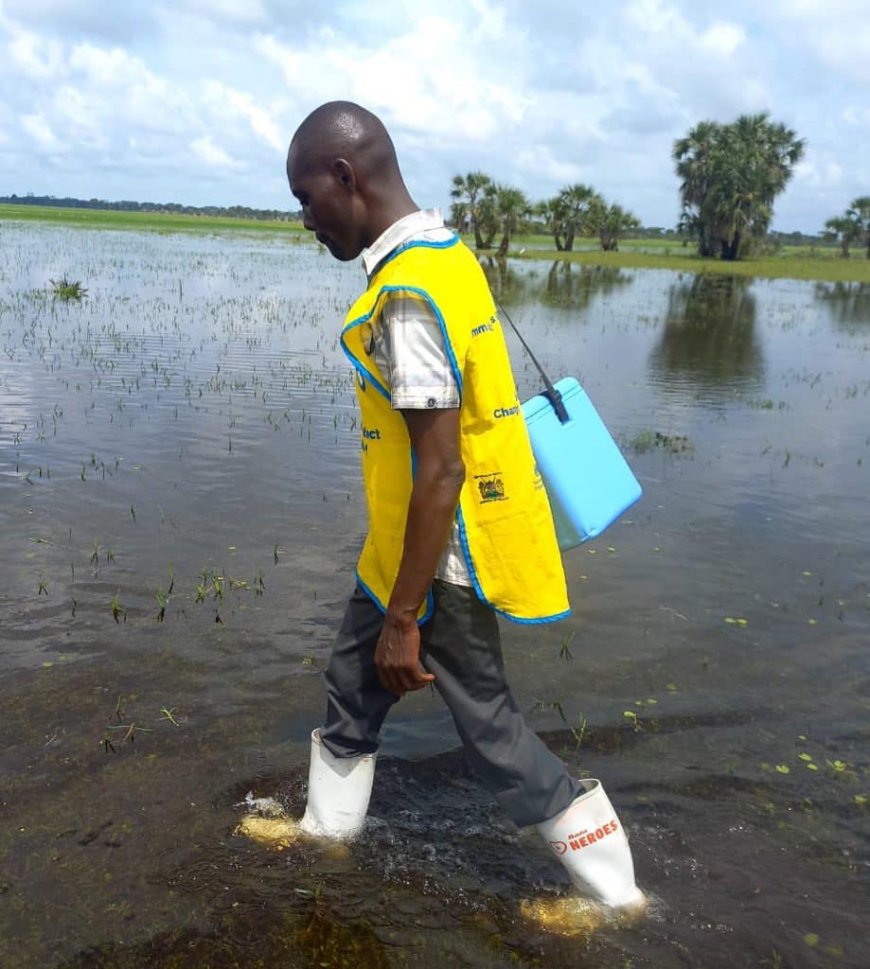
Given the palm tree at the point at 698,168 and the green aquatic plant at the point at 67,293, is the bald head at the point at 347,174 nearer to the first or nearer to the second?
the green aquatic plant at the point at 67,293

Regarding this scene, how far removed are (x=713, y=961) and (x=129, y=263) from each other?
1350 inches

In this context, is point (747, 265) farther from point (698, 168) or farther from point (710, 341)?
point (710, 341)

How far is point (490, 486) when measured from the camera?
255 centimetres

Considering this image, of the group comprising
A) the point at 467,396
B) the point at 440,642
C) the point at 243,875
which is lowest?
the point at 243,875

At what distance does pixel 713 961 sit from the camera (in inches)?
116

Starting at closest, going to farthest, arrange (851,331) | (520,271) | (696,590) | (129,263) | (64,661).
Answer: (64,661), (696,590), (851,331), (129,263), (520,271)

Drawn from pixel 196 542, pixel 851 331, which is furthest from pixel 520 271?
pixel 196 542

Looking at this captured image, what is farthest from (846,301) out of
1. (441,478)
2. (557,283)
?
(441,478)

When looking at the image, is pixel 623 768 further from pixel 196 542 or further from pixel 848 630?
pixel 196 542

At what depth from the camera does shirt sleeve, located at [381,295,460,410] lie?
2.33m

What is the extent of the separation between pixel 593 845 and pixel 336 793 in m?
0.90

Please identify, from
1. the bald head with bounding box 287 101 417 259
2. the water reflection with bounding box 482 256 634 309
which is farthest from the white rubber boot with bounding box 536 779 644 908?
the water reflection with bounding box 482 256 634 309

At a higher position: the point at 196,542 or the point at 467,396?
the point at 467,396

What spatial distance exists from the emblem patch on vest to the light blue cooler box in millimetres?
276
